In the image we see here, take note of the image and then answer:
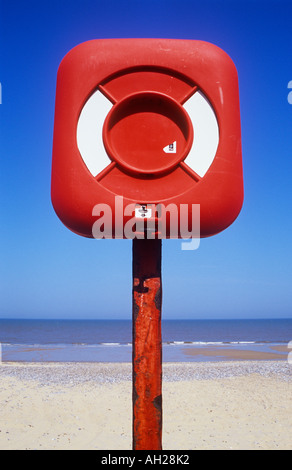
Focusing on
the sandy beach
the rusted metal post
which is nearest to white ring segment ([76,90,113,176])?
the rusted metal post

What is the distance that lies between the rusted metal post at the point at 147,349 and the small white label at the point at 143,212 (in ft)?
0.45

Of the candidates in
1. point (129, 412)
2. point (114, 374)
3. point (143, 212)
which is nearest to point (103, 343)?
point (114, 374)

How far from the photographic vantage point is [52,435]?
5047 millimetres

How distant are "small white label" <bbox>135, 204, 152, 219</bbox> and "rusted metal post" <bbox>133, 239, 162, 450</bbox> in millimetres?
137

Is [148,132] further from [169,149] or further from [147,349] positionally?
[147,349]

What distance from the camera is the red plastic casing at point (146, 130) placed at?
1.41 metres

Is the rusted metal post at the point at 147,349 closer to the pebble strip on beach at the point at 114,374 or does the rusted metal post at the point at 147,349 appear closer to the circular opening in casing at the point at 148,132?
the circular opening in casing at the point at 148,132

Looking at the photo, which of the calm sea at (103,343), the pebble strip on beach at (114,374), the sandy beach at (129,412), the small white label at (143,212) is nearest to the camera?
the small white label at (143,212)

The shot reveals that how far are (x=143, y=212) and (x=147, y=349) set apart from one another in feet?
1.54

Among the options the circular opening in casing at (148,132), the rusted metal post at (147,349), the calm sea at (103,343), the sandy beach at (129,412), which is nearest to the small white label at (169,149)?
the circular opening in casing at (148,132)

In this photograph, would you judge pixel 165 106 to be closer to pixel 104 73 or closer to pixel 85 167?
pixel 104 73

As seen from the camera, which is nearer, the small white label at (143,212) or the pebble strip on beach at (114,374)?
the small white label at (143,212)

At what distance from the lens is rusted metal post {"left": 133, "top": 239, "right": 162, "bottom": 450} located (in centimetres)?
139

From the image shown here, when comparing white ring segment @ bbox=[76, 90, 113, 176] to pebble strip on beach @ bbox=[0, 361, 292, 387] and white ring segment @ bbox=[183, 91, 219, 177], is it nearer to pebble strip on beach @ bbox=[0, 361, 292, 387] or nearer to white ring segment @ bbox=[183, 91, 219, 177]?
white ring segment @ bbox=[183, 91, 219, 177]
